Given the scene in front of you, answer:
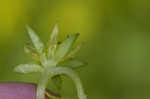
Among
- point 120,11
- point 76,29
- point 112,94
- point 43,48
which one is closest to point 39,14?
point 76,29

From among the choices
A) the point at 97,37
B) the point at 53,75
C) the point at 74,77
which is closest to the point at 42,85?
the point at 53,75

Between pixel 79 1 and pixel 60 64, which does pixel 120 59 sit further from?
pixel 60 64

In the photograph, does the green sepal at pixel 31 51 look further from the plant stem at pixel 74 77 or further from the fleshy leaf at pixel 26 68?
the plant stem at pixel 74 77

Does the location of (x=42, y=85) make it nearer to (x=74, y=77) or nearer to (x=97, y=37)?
(x=74, y=77)

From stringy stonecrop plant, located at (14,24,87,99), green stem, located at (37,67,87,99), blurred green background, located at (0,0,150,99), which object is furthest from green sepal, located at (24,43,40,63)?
blurred green background, located at (0,0,150,99)

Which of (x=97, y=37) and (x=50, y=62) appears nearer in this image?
(x=50, y=62)

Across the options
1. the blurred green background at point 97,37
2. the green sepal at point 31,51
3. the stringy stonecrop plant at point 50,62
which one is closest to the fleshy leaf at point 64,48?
the stringy stonecrop plant at point 50,62
